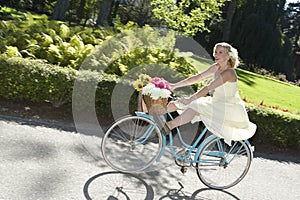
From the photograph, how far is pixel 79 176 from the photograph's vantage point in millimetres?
4320

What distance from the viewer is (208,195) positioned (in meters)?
4.51

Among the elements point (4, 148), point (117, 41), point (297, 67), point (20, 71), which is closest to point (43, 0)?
point (117, 41)

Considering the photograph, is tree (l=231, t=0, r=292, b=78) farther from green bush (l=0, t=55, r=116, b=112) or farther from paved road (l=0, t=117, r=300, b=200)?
paved road (l=0, t=117, r=300, b=200)

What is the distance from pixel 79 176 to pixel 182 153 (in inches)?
50.5

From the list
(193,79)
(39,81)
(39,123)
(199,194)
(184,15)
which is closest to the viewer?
(199,194)

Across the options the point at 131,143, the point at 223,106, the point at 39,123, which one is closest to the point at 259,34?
the point at 39,123

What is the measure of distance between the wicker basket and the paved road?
0.85m

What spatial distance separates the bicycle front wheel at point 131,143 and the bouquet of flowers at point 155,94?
0.18m

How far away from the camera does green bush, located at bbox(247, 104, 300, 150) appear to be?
22.5 feet

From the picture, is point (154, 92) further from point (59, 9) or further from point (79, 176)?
point (59, 9)

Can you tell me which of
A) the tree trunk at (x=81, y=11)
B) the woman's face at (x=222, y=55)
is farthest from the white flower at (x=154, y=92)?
the tree trunk at (x=81, y=11)

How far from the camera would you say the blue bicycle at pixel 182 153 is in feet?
14.8

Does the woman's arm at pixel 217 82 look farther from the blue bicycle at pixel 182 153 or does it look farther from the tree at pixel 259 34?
the tree at pixel 259 34

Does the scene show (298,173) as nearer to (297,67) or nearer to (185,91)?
(185,91)
